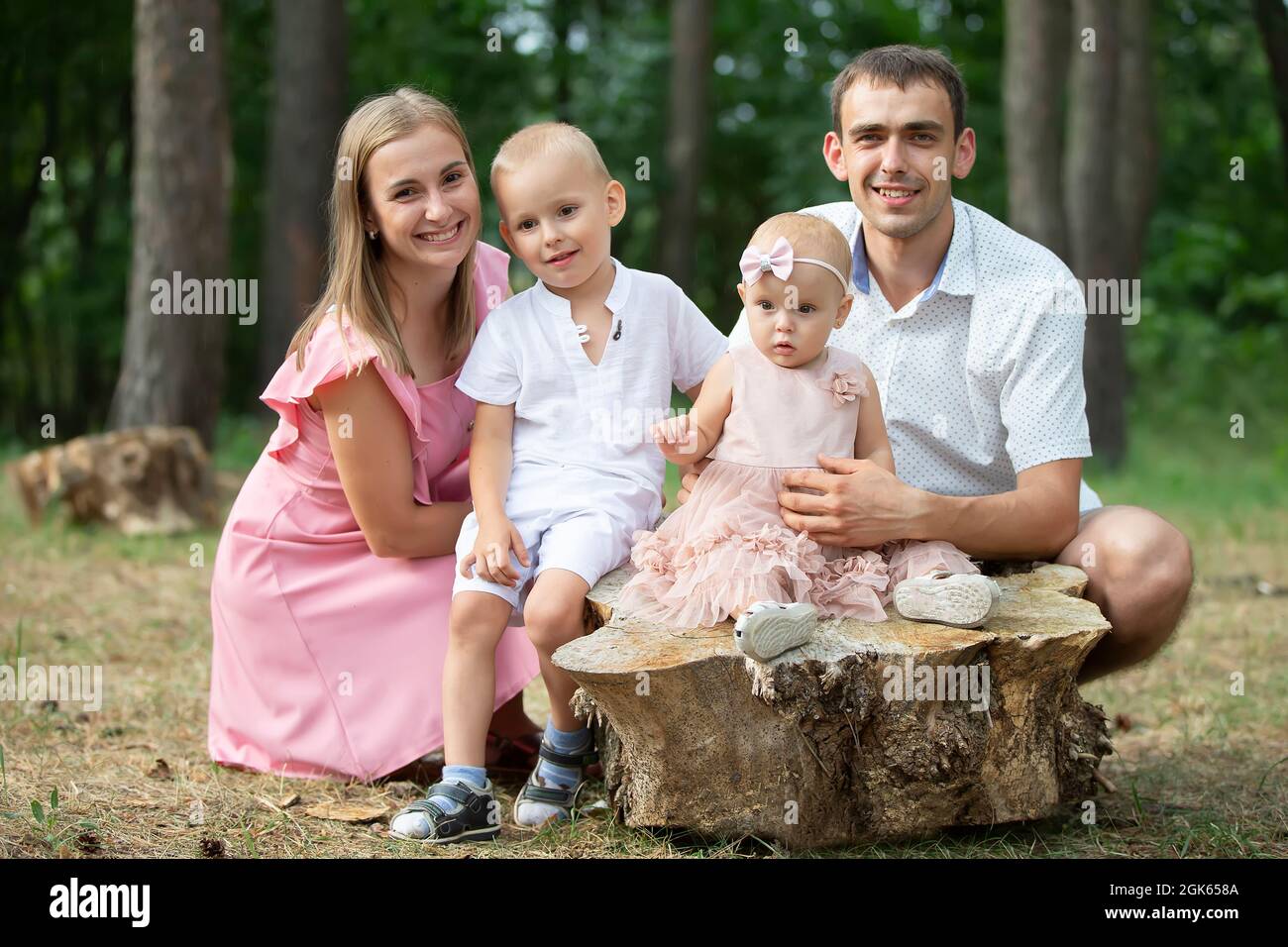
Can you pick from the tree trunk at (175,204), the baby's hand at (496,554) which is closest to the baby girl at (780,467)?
the baby's hand at (496,554)

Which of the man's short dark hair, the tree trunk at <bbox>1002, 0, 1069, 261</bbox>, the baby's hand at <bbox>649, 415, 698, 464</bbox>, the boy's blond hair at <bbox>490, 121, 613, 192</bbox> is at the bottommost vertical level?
the baby's hand at <bbox>649, 415, 698, 464</bbox>

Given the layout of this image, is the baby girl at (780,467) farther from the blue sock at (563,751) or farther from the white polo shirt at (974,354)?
the blue sock at (563,751)

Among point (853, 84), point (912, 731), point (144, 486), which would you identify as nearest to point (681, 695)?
point (912, 731)

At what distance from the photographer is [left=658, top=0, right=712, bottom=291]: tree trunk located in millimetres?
12594

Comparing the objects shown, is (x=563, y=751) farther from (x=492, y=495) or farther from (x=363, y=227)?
(x=363, y=227)

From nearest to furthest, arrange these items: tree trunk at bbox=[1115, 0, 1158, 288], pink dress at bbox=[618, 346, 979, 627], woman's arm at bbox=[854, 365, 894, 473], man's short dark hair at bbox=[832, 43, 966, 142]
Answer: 1. pink dress at bbox=[618, 346, 979, 627]
2. woman's arm at bbox=[854, 365, 894, 473]
3. man's short dark hair at bbox=[832, 43, 966, 142]
4. tree trunk at bbox=[1115, 0, 1158, 288]

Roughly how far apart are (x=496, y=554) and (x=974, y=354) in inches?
50.1

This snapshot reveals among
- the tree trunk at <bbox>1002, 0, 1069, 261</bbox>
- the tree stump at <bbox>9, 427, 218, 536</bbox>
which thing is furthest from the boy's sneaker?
the tree trunk at <bbox>1002, 0, 1069, 261</bbox>

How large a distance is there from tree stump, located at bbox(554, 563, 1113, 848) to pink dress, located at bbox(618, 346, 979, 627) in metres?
0.08

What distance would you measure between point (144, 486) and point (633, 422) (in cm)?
445

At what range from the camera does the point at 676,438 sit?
297 centimetres

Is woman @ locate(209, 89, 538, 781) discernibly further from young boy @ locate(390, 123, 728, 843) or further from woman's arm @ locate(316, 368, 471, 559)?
young boy @ locate(390, 123, 728, 843)
